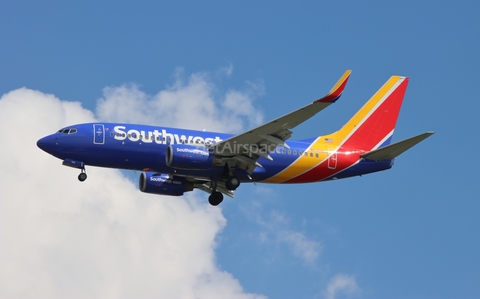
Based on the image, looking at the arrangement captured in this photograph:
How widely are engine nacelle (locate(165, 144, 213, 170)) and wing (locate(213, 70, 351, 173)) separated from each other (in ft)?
2.50

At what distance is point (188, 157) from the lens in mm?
46594

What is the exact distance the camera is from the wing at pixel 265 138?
41281mm

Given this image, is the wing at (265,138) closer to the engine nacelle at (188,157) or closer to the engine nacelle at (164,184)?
the engine nacelle at (188,157)

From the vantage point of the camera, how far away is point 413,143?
47594mm

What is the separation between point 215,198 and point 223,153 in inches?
253

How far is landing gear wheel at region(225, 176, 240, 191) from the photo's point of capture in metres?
49.0

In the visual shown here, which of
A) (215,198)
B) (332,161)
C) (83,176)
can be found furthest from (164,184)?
(332,161)

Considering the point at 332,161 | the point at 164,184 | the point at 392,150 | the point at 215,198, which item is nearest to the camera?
the point at 392,150

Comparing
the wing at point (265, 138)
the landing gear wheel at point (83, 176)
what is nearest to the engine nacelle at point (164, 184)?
the wing at point (265, 138)

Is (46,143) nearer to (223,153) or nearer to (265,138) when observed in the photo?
(223,153)

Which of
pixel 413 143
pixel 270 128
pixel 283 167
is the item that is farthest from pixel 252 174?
pixel 413 143

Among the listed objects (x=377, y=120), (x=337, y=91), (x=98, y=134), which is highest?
(x=377, y=120)

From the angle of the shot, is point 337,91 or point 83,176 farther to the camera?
point 83,176

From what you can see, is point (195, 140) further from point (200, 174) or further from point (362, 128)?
point (362, 128)
